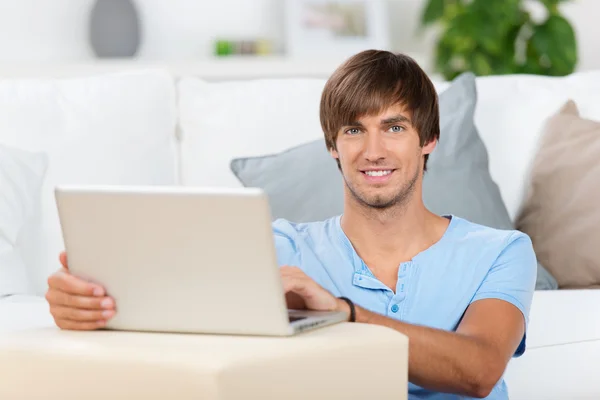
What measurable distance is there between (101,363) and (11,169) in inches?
47.9

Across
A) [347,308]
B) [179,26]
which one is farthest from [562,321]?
[179,26]

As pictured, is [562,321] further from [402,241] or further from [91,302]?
[91,302]

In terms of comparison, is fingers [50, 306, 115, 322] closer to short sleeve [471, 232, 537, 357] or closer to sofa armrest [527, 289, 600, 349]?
short sleeve [471, 232, 537, 357]

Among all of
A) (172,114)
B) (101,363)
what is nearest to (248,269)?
(101,363)

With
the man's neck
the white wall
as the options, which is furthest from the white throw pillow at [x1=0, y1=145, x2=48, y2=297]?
the white wall

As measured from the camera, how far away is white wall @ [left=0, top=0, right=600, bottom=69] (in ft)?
14.1

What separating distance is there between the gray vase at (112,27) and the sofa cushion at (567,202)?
2177 mm

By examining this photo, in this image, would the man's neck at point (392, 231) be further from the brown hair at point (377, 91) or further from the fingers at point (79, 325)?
the fingers at point (79, 325)

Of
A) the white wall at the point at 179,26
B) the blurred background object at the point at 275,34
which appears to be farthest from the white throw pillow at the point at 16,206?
the white wall at the point at 179,26

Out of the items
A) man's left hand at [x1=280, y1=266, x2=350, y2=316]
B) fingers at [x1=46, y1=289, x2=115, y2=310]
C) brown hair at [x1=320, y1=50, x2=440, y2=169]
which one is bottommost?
man's left hand at [x1=280, y1=266, x2=350, y2=316]

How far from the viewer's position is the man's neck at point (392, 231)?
168 centimetres

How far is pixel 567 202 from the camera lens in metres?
2.39

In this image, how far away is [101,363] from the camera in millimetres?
1167

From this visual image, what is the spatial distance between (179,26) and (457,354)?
3.25 m
